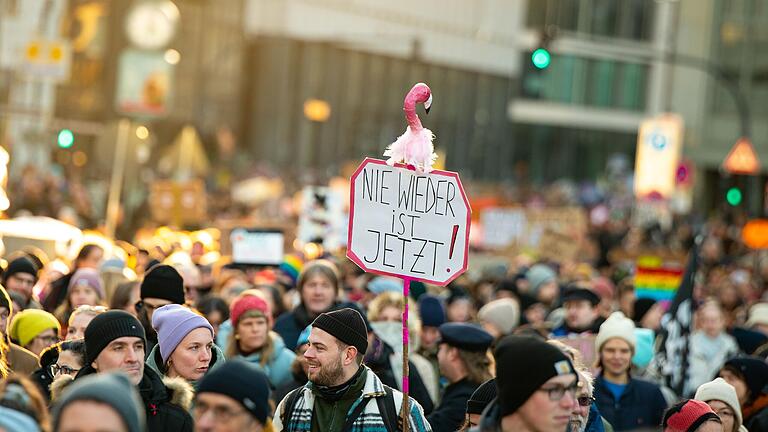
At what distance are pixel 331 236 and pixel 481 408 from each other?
1109 centimetres

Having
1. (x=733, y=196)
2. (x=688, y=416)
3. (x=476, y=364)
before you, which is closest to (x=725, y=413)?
(x=688, y=416)

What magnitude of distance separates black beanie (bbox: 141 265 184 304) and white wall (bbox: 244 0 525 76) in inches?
1474

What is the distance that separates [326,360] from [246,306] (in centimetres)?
223

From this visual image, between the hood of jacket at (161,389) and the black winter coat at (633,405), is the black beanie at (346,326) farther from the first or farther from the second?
the black winter coat at (633,405)

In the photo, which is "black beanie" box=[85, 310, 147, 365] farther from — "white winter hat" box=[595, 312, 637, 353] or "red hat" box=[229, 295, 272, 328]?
"white winter hat" box=[595, 312, 637, 353]

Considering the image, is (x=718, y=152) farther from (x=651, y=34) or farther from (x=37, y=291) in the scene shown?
(x=37, y=291)

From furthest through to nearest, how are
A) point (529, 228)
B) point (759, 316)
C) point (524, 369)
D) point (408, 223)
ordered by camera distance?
point (529, 228) < point (759, 316) < point (408, 223) < point (524, 369)

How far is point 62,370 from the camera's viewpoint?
7277 millimetres

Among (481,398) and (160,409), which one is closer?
(160,409)

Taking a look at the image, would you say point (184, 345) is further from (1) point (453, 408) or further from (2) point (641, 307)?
(2) point (641, 307)

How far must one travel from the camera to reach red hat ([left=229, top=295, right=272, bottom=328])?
9.01m

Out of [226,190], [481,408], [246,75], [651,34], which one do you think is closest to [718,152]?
[651,34]

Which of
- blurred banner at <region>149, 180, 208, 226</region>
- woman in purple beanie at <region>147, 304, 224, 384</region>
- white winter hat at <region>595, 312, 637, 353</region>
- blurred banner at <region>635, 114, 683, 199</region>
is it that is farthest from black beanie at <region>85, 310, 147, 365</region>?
blurred banner at <region>635, 114, 683, 199</region>

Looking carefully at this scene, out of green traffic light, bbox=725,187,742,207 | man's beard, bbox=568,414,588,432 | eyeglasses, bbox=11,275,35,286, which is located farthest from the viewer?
green traffic light, bbox=725,187,742,207
